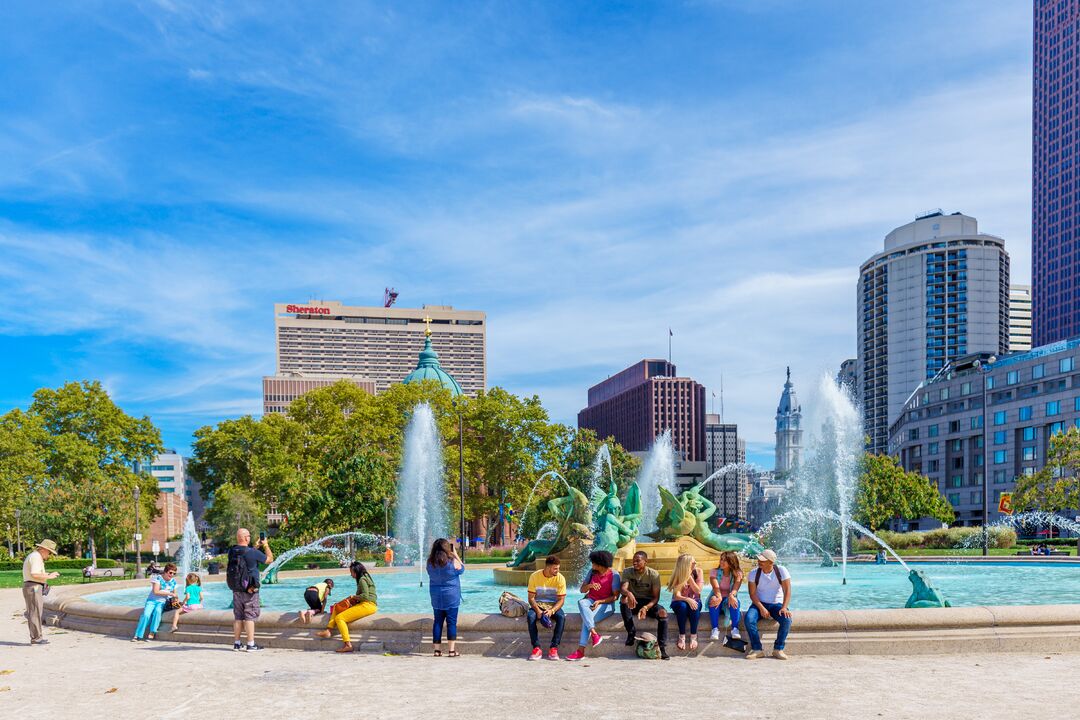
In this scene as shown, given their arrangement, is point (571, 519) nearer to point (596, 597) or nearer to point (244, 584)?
point (596, 597)

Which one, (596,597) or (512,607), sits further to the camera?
(512,607)

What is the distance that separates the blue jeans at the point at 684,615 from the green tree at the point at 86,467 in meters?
44.4

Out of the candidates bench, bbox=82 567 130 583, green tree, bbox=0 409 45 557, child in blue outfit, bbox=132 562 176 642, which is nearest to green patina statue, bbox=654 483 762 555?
child in blue outfit, bbox=132 562 176 642

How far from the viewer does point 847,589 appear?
21922 millimetres

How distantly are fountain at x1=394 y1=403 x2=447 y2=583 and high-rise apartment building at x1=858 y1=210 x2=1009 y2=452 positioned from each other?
121 meters

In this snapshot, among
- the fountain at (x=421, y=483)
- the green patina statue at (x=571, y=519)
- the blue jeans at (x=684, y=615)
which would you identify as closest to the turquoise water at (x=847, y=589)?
the green patina statue at (x=571, y=519)

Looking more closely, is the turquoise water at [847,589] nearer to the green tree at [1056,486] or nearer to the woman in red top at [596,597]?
the woman in red top at [596,597]

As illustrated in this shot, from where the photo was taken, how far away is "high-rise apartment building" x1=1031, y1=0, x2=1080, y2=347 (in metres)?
140

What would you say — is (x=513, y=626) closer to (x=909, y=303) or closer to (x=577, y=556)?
(x=577, y=556)

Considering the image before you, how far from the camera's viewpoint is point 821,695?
884cm

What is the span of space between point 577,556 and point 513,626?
11.9 metres

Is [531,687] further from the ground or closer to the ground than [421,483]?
further from the ground

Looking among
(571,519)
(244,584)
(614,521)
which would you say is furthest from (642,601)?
(571,519)

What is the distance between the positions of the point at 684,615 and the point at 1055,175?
517 feet
